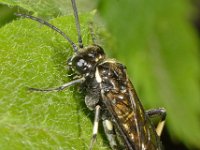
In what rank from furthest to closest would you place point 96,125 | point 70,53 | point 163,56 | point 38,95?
point 163,56, point 70,53, point 96,125, point 38,95

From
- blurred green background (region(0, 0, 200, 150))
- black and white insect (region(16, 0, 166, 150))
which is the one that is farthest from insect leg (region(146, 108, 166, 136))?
blurred green background (region(0, 0, 200, 150))

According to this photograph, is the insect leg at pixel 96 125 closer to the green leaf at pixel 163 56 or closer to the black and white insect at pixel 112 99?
the black and white insect at pixel 112 99

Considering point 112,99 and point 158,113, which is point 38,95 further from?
point 158,113

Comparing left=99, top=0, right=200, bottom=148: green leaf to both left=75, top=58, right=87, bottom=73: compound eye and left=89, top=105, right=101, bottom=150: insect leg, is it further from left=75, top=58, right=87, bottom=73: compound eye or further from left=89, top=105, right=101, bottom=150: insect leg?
left=89, top=105, right=101, bottom=150: insect leg

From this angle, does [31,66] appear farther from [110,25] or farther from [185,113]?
[185,113]

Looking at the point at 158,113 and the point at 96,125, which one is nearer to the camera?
the point at 96,125

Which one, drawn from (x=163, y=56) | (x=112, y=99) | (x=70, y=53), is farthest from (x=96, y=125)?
(x=163, y=56)
